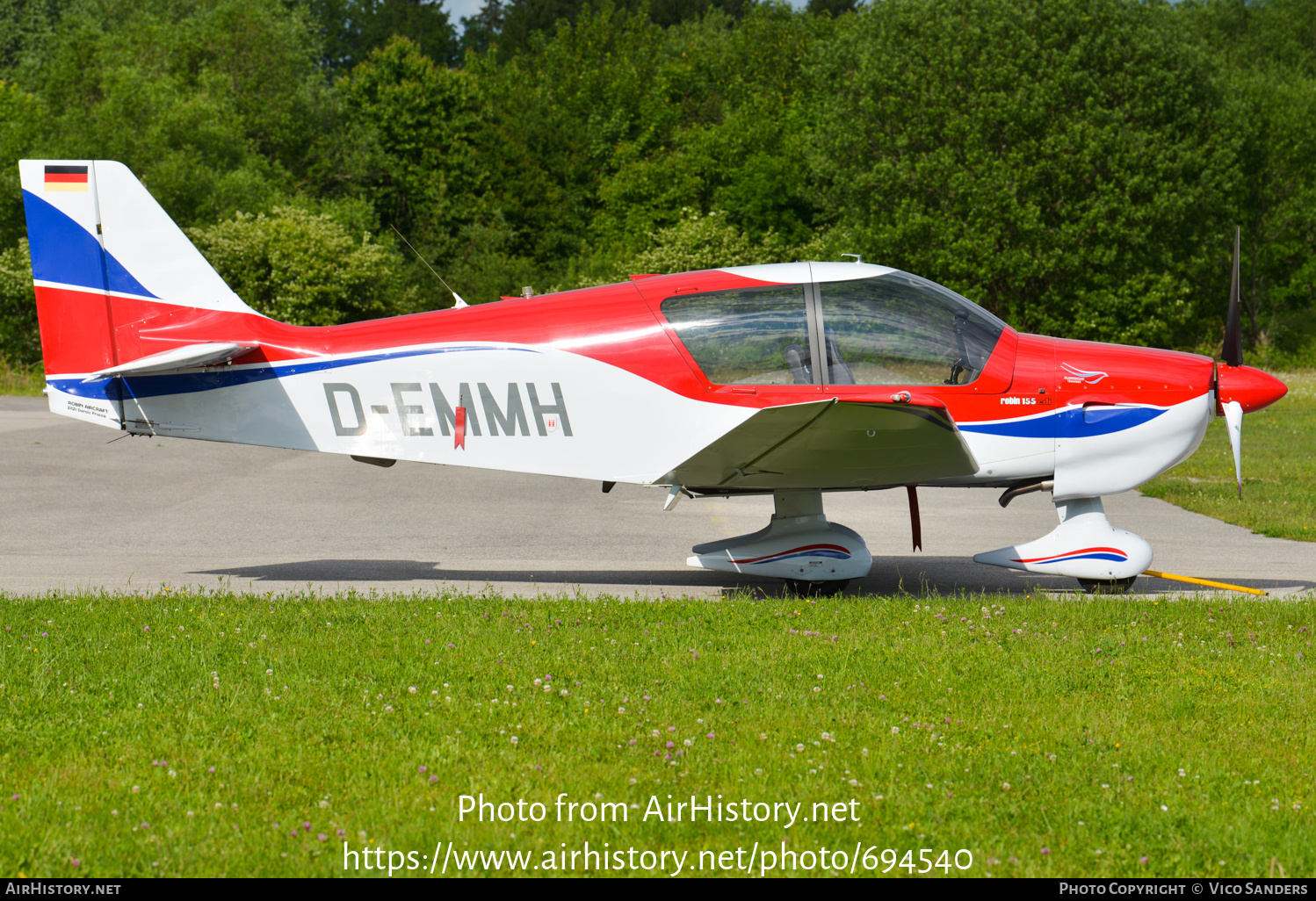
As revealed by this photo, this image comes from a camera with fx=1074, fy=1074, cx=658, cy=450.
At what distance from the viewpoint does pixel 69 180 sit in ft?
26.2

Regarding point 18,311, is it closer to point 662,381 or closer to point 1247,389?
point 662,381

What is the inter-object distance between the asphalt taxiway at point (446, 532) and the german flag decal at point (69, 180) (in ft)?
9.71

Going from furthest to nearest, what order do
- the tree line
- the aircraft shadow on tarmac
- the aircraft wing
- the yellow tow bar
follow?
the tree line < the aircraft shadow on tarmac < the yellow tow bar < the aircraft wing

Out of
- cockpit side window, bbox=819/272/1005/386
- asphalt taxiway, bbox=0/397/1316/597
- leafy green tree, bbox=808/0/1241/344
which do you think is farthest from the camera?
leafy green tree, bbox=808/0/1241/344

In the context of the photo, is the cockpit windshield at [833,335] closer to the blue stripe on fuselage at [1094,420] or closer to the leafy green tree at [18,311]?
the blue stripe on fuselage at [1094,420]

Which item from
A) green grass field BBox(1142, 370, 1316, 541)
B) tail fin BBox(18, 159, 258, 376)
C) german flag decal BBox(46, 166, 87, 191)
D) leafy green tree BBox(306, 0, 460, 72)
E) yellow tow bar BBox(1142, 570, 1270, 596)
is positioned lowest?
green grass field BBox(1142, 370, 1316, 541)

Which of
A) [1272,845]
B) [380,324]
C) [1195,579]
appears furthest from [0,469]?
[1272,845]

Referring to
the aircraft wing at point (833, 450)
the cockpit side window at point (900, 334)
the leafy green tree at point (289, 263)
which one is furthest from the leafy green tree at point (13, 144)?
the cockpit side window at point (900, 334)

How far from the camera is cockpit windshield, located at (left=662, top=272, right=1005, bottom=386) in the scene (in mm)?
7570

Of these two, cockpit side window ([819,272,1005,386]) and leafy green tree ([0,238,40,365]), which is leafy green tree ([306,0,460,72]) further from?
cockpit side window ([819,272,1005,386])

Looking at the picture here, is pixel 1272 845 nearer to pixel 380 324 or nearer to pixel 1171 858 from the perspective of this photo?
pixel 1171 858

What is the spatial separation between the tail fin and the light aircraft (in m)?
0.01

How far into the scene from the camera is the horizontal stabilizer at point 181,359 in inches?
300

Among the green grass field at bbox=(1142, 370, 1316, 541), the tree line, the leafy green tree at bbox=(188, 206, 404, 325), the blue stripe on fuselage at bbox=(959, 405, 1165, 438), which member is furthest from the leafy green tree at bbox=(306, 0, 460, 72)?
the blue stripe on fuselage at bbox=(959, 405, 1165, 438)
